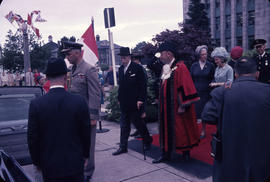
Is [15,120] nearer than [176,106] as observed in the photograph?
No

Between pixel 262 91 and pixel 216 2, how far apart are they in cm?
5393

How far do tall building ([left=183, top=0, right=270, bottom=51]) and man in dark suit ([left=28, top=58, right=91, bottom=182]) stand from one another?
4180cm

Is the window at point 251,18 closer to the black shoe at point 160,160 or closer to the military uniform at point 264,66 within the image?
the military uniform at point 264,66

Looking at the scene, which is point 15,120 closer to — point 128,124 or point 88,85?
point 88,85

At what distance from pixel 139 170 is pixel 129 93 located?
1.56m

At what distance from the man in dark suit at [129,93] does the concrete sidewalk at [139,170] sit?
1.09ft

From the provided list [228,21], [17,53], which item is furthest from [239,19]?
[17,53]

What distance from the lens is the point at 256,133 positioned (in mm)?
2477

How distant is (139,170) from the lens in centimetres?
454

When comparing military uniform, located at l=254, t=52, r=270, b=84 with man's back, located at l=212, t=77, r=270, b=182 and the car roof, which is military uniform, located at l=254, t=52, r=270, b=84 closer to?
man's back, located at l=212, t=77, r=270, b=182

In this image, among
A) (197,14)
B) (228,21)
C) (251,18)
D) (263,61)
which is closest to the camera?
(263,61)

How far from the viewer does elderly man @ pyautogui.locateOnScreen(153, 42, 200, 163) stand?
4531mm

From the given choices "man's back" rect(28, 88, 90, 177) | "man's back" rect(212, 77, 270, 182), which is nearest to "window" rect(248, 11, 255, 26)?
"man's back" rect(212, 77, 270, 182)

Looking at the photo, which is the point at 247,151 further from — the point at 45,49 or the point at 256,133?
the point at 45,49
